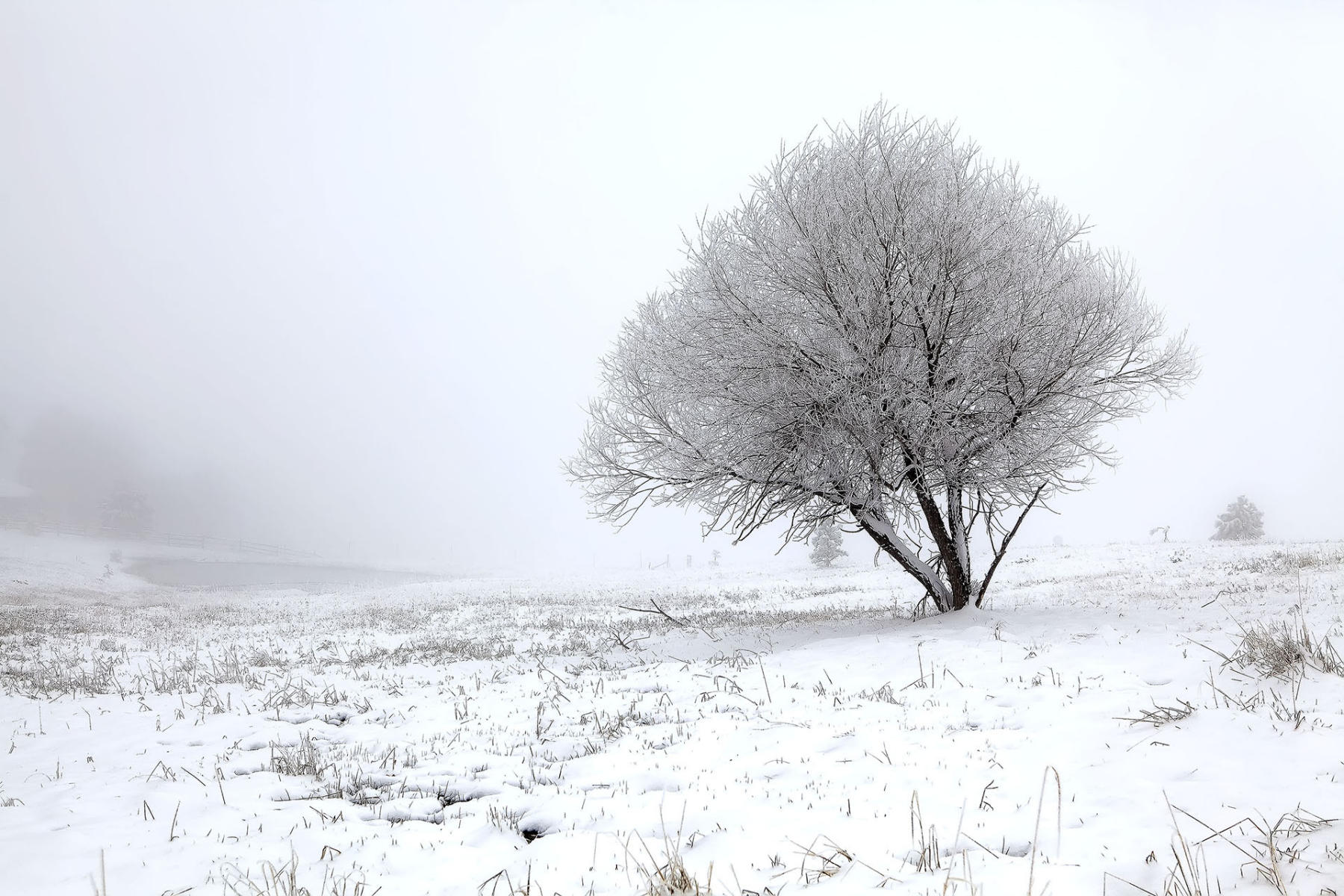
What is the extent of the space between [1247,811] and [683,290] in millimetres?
9626

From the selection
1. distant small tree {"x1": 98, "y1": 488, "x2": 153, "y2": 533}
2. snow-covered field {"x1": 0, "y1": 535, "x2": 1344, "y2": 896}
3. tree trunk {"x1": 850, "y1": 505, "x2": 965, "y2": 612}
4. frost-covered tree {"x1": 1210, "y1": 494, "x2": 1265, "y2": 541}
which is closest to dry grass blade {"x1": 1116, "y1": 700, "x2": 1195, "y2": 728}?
snow-covered field {"x1": 0, "y1": 535, "x2": 1344, "y2": 896}

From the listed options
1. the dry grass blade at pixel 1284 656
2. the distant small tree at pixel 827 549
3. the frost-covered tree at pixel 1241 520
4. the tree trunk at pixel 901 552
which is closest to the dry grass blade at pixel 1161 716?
the dry grass blade at pixel 1284 656

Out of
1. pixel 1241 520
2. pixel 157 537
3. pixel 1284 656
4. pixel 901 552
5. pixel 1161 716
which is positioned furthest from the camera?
pixel 157 537

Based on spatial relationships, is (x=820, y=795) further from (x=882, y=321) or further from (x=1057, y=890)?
(x=882, y=321)

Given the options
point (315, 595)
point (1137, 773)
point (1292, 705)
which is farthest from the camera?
point (315, 595)

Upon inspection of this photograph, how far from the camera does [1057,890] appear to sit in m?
2.55

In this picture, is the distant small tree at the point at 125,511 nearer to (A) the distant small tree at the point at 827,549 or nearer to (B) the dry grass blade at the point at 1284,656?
(A) the distant small tree at the point at 827,549

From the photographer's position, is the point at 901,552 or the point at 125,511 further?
the point at 125,511

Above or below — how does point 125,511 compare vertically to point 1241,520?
above

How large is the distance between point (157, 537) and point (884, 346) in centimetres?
6598

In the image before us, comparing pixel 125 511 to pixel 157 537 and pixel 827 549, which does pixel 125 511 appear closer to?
pixel 157 537

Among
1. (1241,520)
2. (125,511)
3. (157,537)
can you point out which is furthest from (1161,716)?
(157,537)

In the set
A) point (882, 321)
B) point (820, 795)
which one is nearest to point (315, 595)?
point (882, 321)

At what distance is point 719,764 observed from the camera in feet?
15.2
